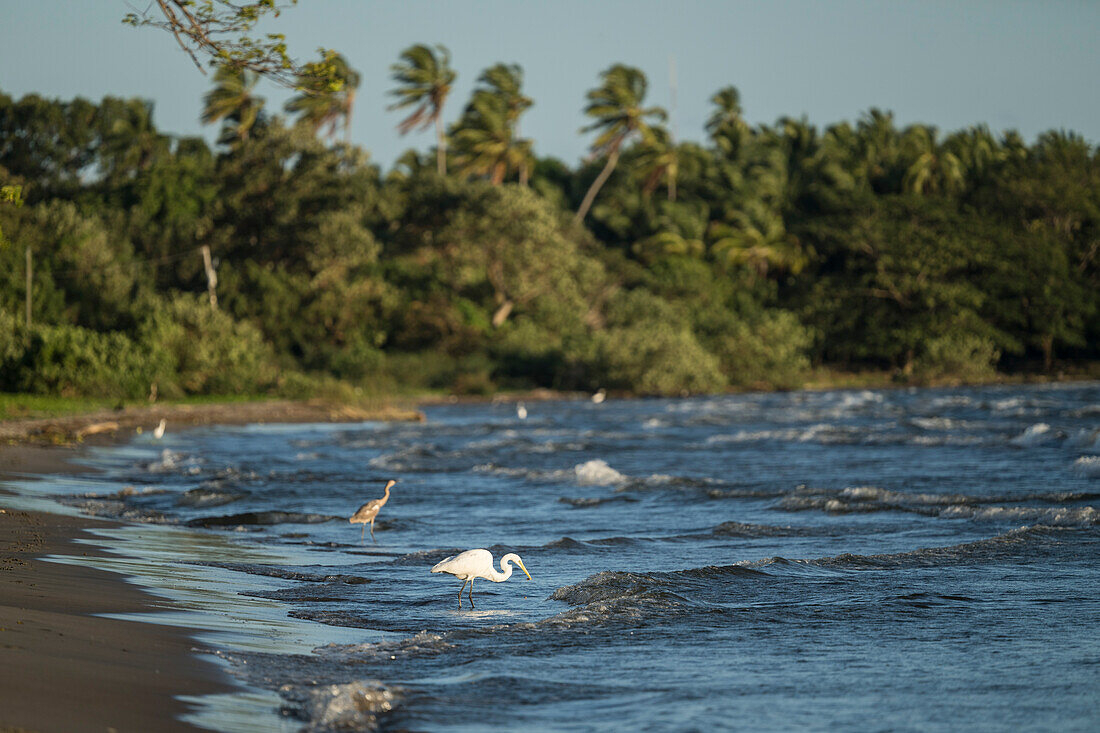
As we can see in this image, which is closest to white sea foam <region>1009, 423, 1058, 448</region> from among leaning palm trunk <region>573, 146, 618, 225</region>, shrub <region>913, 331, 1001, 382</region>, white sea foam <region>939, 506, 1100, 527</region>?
white sea foam <region>939, 506, 1100, 527</region>

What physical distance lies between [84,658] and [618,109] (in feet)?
225

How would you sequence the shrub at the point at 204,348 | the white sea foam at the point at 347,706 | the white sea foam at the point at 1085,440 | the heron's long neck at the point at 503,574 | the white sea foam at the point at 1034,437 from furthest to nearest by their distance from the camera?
the shrub at the point at 204,348 → the white sea foam at the point at 1034,437 → the white sea foam at the point at 1085,440 → the heron's long neck at the point at 503,574 → the white sea foam at the point at 347,706

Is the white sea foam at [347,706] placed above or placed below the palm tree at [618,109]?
below

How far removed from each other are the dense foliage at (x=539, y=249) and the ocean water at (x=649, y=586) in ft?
80.4

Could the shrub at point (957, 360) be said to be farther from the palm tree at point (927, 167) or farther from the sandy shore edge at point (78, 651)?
the sandy shore edge at point (78, 651)

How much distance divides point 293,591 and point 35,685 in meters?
3.93

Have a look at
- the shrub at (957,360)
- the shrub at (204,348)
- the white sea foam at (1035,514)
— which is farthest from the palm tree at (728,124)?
the white sea foam at (1035,514)

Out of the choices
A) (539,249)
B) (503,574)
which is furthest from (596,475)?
(539,249)

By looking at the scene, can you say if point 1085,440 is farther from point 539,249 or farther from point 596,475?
point 539,249

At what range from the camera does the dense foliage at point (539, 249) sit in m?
50.3

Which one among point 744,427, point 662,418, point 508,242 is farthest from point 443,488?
point 508,242

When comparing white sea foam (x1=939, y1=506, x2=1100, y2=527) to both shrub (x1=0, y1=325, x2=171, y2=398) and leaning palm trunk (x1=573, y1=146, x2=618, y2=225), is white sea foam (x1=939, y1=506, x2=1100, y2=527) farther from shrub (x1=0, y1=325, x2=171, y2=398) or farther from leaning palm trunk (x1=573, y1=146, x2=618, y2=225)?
leaning palm trunk (x1=573, y1=146, x2=618, y2=225)

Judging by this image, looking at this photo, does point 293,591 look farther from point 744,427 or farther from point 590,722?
point 744,427

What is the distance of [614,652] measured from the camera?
7246mm
